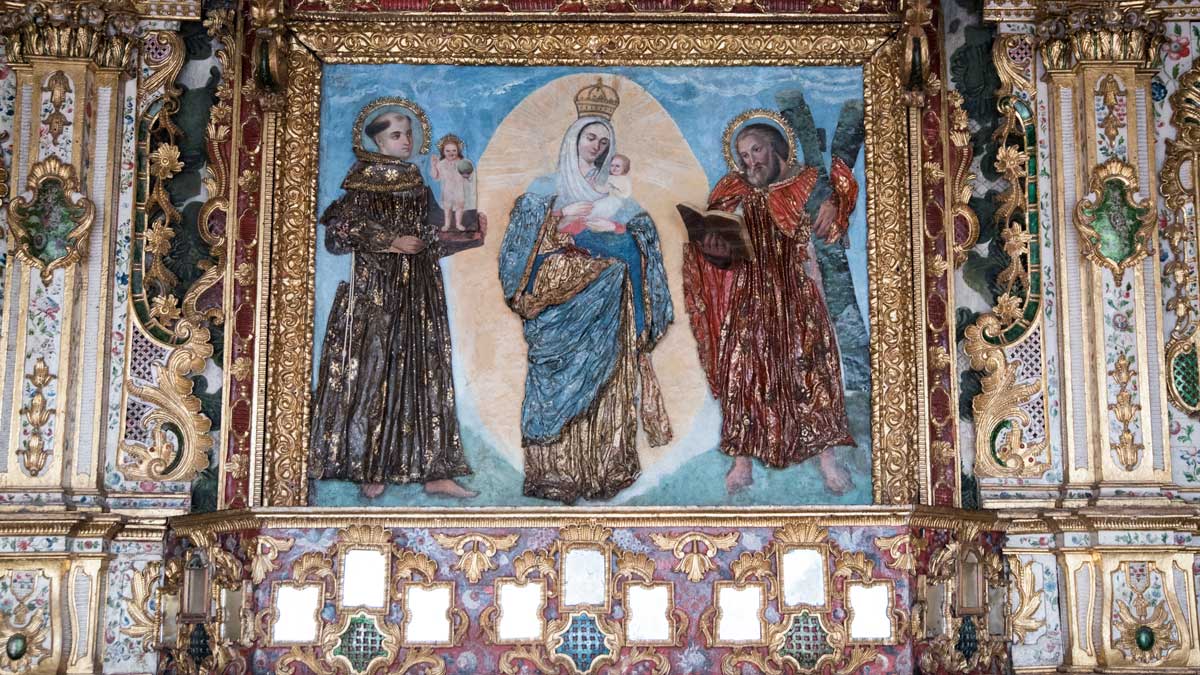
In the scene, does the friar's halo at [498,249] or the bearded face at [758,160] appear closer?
the friar's halo at [498,249]

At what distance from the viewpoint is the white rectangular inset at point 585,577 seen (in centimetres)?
844

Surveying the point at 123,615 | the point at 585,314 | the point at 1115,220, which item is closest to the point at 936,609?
the point at 1115,220

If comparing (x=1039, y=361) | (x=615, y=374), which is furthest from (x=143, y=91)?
(x=1039, y=361)

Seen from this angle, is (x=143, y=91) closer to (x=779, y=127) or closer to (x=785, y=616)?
(x=779, y=127)

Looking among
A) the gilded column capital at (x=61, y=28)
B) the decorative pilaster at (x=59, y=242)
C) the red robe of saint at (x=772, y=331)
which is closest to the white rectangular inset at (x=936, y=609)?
the red robe of saint at (x=772, y=331)

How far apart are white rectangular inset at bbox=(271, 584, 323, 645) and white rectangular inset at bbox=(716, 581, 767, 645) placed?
2.14 m

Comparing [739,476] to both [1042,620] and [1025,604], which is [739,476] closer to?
[1025,604]

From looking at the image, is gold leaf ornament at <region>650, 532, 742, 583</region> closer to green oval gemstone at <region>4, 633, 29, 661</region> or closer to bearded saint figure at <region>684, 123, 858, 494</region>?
bearded saint figure at <region>684, 123, 858, 494</region>

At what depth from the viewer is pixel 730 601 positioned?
8453 mm

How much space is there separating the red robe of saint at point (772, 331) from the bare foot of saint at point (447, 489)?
4.80 feet

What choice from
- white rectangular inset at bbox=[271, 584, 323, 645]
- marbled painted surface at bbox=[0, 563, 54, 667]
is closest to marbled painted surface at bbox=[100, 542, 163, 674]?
marbled painted surface at bbox=[0, 563, 54, 667]

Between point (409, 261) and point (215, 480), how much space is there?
164 centimetres

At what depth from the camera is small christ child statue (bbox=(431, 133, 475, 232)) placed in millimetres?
9141

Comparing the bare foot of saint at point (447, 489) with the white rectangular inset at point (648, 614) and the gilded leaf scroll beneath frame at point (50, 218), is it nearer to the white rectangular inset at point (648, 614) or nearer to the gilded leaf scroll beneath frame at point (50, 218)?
the white rectangular inset at point (648, 614)
